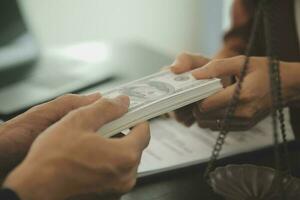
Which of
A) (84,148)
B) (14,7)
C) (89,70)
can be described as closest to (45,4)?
(14,7)

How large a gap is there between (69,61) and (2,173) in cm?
72

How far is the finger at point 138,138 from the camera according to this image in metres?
0.57

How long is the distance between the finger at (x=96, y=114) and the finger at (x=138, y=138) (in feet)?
0.10

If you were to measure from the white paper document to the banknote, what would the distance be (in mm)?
138

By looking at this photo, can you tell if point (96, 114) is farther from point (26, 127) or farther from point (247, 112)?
point (247, 112)

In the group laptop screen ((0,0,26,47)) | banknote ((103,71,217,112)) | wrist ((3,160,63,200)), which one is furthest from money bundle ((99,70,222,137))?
laptop screen ((0,0,26,47))

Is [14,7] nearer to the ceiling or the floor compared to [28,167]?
nearer to the ceiling

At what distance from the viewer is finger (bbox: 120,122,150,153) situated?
0.57 m

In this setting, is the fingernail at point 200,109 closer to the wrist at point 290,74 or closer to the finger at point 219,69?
the finger at point 219,69

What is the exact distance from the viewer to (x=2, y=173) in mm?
637

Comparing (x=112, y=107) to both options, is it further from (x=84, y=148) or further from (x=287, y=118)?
(x=287, y=118)

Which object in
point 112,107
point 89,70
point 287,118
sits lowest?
point 287,118

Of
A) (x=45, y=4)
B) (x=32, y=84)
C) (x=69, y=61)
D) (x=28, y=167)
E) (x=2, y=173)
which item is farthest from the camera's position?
(x=45, y=4)

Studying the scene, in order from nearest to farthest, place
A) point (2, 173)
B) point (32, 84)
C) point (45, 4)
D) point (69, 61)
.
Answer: point (2, 173) → point (32, 84) → point (69, 61) → point (45, 4)
